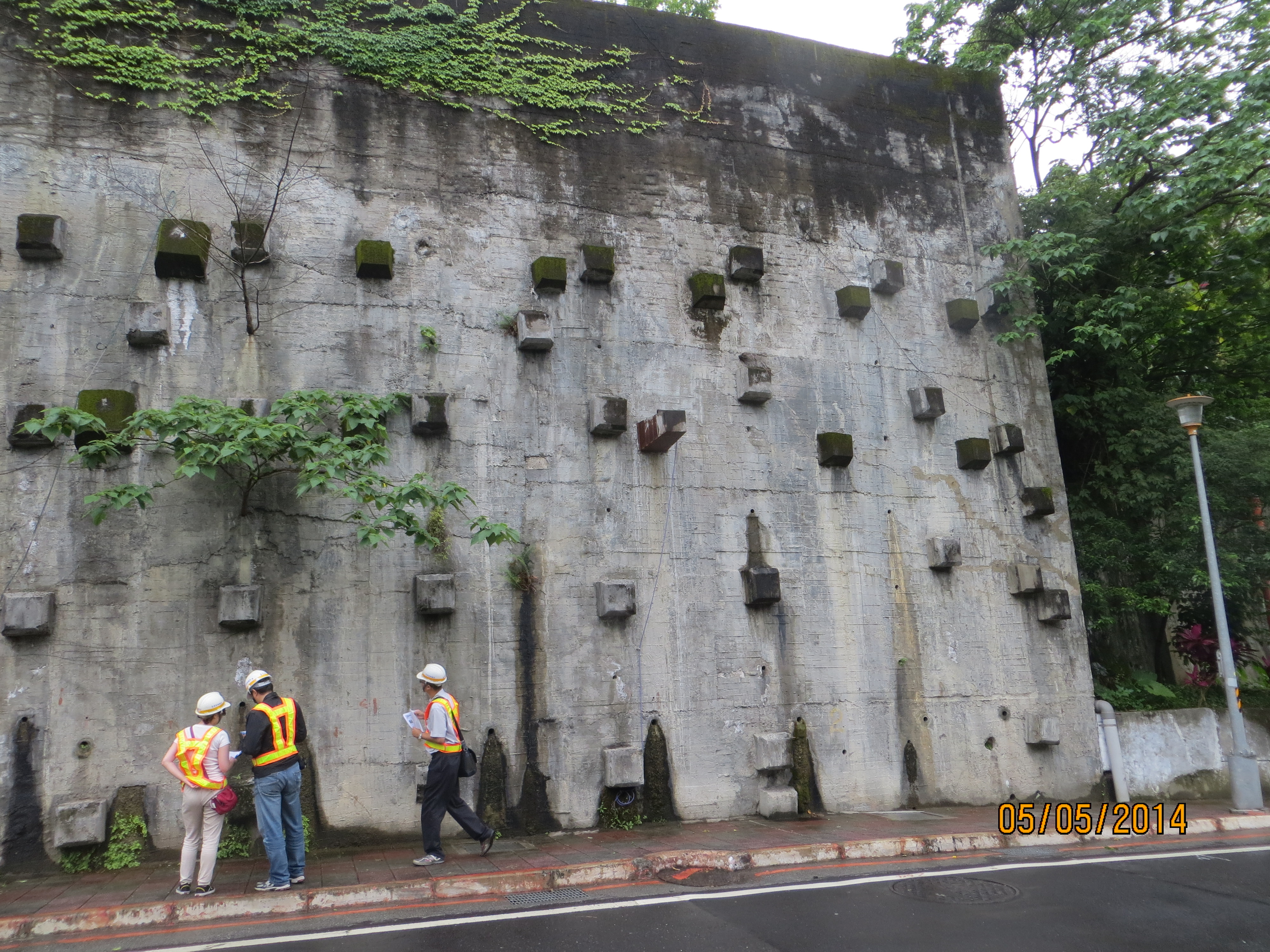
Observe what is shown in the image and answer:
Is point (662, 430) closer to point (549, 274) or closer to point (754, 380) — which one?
point (754, 380)

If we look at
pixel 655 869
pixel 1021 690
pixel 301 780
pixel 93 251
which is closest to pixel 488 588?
pixel 301 780

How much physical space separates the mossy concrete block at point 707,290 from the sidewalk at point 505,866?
604cm

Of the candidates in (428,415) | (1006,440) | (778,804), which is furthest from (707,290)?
(778,804)

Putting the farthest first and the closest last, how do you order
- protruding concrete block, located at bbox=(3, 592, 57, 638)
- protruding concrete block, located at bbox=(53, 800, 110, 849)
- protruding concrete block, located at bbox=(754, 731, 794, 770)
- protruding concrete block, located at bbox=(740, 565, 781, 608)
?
protruding concrete block, located at bbox=(740, 565, 781, 608)
protruding concrete block, located at bbox=(754, 731, 794, 770)
protruding concrete block, located at bbox=(3, 592, 57, 638)
protruding concrete block, located at bbox=(53, 800, 110, 849)

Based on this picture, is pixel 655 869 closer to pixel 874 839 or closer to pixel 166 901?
pixel 874 839

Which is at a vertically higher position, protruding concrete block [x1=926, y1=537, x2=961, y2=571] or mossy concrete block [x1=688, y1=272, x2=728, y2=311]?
mossy concrete block [x1=688, y1=272, x2=728, y2=311]

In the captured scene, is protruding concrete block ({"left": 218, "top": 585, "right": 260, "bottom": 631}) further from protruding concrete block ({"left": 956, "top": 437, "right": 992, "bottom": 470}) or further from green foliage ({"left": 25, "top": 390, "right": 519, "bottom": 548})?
protruding concrete block ({"left": 956, "top": 437, "right": 992, "bottom": 470})

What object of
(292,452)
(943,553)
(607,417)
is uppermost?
(607,417)

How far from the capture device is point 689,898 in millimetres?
6668

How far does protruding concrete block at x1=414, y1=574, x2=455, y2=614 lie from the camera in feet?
28.6

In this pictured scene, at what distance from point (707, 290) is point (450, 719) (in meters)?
5.88

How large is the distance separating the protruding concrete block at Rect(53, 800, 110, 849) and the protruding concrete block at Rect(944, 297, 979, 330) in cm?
1141

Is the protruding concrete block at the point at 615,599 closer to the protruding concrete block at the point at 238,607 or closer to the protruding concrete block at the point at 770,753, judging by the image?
the protruding concrete block at the point at 770,753

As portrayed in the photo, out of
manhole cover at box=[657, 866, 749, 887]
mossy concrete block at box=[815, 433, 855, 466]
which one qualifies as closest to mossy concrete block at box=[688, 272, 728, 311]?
mossy concrete block at box=[815, 433, 855, 466]
